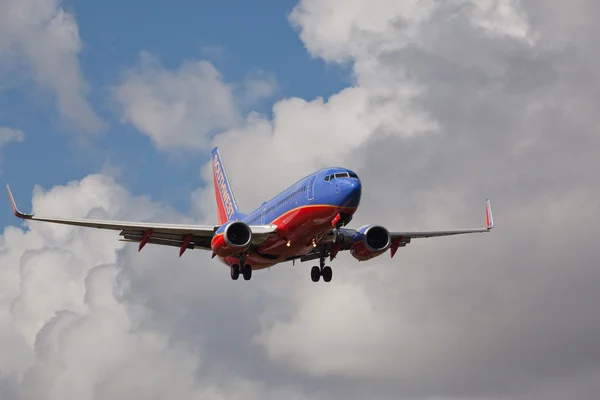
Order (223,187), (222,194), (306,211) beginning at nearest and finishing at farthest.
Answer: (306,211)
(222,194)
(223,187)

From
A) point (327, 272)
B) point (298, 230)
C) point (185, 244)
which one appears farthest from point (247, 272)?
point (298, 230)

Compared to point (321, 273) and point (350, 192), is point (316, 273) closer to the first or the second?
point (321, 273)

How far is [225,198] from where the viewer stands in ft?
293

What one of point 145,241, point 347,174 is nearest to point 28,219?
point 145,241

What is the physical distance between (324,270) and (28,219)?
18.3 metres

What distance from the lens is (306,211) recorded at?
60188 millimetres

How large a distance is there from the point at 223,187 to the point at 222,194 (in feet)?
2.48

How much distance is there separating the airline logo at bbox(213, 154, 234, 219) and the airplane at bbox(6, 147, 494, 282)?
48.3 feet

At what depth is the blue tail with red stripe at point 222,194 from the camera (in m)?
86.5

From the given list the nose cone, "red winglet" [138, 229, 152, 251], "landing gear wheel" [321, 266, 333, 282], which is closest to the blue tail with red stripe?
"landing gear wheel" [321, 266, 333, 282]

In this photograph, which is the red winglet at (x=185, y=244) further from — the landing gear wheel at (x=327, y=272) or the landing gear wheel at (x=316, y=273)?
the landing gear wheel at (x=327, y=272)

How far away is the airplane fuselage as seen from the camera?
58625 millimetres

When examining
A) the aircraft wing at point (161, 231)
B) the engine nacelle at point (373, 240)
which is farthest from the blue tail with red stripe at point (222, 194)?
the engine nacelle at point (373, 240)

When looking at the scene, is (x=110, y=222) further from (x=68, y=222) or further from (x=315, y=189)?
(x=315, y=189)
